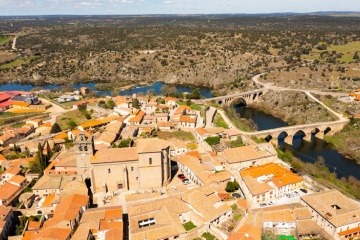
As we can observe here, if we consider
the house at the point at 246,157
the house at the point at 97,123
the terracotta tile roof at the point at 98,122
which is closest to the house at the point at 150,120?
the house at the point at 97,123

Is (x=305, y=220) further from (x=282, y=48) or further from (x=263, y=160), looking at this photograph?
(x=282, y=48)

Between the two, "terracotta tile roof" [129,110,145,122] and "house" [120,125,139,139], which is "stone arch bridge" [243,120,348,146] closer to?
"terracotta tile roof" [129,110,145,122]

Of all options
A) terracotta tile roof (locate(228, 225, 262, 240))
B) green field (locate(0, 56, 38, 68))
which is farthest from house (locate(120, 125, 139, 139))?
green field (locate(0, 56, 38, 68))

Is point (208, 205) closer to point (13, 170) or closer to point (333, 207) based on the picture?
point (333, 207)

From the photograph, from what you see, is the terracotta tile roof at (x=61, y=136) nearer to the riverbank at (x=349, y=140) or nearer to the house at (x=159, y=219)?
the house at (x=159, y=219)

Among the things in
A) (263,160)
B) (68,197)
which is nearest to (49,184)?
(68,197)

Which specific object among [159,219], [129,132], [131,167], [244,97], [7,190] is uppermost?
[131,167]

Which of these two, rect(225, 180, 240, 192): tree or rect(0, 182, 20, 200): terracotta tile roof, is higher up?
rect(225, 180, 240, 192): tree

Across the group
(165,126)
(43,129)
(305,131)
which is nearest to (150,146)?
(165,126)
